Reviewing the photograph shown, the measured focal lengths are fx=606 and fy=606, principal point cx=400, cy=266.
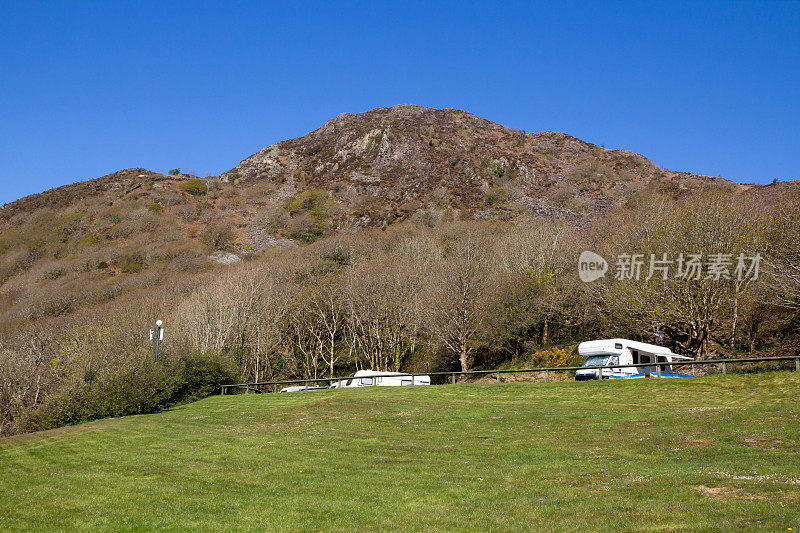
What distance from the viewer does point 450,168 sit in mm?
151250

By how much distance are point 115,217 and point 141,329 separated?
90787 millimetres

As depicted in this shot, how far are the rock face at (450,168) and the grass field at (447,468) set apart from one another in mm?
81422

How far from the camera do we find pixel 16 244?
372 feet

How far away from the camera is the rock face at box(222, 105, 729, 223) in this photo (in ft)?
411

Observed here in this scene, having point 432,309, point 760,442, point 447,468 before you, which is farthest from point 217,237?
point 760,442

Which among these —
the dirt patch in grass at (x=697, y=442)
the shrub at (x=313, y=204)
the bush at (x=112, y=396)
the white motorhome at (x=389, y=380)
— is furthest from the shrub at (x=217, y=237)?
the dirt patch in grass at (x=697, y=442)

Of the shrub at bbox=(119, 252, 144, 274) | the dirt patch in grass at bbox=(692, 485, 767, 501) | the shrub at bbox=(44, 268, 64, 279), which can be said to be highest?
the shrub at bbox=(119, 252, 144, 274)

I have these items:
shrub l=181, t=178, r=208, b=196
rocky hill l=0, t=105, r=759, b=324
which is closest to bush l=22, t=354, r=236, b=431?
rocky hill l=0, t=105, r=759, b=324

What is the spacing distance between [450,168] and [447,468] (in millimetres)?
139736

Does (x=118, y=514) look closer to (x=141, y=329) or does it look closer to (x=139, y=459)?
(x=139, y=459)

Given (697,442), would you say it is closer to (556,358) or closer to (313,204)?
(556,358)

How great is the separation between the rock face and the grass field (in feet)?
267

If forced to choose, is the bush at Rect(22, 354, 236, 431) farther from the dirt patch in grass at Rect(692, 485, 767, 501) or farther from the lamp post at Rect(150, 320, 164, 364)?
the dirt patch in grass at Rect(692, 485, 767, 501)

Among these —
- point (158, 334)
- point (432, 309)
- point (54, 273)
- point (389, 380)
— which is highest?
point (54, 273)
